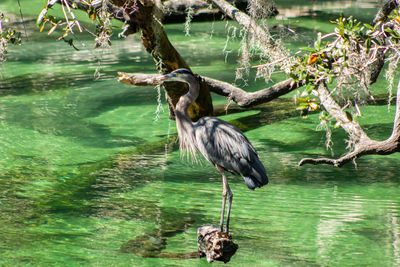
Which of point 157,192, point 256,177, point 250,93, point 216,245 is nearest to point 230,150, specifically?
point 256,177

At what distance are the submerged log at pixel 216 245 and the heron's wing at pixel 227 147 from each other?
75 cm

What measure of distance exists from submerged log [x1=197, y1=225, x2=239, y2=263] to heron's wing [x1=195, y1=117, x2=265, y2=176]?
0.75 m

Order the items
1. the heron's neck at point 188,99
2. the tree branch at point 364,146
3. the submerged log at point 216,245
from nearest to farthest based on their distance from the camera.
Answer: the submerged log at point 216,245 < the tree branch at point 364,146 < the heron's neck at point 188,99

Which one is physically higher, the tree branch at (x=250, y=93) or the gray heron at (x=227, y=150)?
the gray heron at (x=227, y=150)

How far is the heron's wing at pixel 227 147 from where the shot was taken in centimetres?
476

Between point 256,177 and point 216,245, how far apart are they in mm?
806

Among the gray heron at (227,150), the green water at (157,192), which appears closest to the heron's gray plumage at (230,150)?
the gray heron at (227,150)

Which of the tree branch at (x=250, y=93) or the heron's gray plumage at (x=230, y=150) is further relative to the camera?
the tree branch at (x=250, y=93)

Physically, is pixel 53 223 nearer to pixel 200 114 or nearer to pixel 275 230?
pixel 275 230

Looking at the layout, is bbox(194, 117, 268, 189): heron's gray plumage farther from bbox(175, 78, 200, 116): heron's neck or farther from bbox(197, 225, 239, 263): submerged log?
bbox(197, 225, 239, 263): submerged log

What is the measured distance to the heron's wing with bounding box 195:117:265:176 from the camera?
4.76 metres

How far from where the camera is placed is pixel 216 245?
4145 millimetres

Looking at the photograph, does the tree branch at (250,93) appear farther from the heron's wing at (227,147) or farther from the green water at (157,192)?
the heron's wing at (227,147)

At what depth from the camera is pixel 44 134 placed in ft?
26.4
